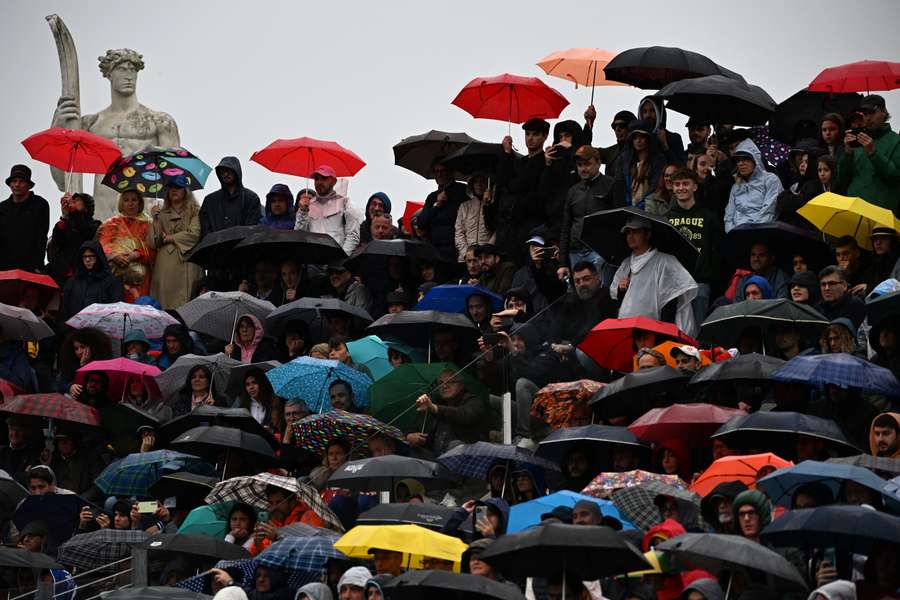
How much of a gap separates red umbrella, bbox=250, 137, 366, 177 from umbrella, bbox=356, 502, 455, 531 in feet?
35.9

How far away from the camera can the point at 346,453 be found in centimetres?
2125

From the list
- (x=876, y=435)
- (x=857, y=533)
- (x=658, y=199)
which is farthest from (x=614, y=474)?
(x=658, y=199)

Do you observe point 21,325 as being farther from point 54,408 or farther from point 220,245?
point 220,245

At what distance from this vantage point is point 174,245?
28.2m

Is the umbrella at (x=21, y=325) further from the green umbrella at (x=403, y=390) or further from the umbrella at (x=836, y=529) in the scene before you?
the umbrella at (x=836, y=529)

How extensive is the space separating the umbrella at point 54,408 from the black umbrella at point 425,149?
680 centimetres

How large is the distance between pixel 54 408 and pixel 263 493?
12.7 feet

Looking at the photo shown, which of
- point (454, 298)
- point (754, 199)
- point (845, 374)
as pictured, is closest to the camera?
point (845, 374)

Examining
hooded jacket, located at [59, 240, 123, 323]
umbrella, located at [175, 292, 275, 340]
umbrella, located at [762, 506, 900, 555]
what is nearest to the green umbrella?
umbrella, located at [175, 292, 275, 340]

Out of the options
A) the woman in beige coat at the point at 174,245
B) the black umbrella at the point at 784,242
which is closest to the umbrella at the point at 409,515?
the black umbrella at the point at 784,242

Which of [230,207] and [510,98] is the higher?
[510,98]

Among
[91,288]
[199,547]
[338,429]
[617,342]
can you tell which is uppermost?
[91,288]

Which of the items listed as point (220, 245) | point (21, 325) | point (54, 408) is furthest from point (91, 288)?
point (54, 408)

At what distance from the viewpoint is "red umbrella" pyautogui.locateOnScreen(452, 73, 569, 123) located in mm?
28500
